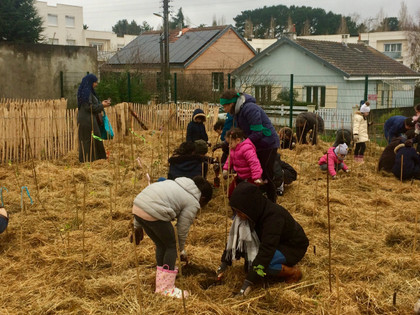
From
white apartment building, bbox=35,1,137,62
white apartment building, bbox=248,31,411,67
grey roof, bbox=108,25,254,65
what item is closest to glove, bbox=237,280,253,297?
grey roof, bbox=108,25,254,65

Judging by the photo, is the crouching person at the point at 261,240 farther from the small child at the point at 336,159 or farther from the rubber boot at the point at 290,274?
the small child at the point at 336,159

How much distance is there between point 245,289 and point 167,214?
72cm

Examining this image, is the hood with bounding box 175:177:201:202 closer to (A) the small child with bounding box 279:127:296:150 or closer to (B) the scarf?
Answer: (B) the scarf

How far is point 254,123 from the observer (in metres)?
4.23

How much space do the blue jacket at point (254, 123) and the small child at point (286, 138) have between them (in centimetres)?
360

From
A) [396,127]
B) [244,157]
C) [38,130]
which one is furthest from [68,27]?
[244,157]

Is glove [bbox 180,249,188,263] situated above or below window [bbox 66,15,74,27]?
below

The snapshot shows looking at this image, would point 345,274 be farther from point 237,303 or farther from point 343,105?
point 343,105

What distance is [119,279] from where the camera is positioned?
3248 mm

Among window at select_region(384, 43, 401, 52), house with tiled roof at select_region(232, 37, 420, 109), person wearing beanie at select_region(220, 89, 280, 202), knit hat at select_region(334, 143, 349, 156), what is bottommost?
knit hat at select_region(334, 143, 349, 156)

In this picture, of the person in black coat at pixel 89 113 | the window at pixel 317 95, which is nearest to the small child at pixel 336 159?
the person in black coat at pixel 89 113

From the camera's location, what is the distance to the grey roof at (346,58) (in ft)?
66.8

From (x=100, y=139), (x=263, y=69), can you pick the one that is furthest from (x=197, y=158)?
(x=263, y=69)

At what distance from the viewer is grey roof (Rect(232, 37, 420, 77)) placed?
20.4 m
